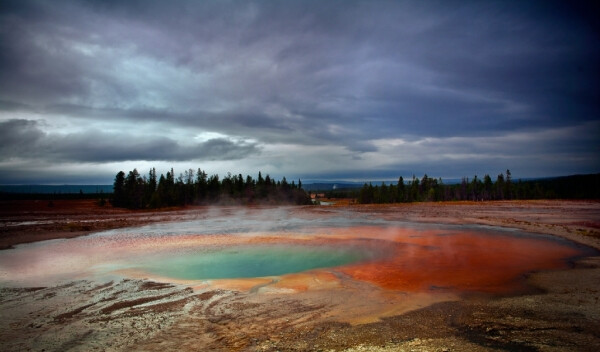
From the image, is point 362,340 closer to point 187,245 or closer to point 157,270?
point 157,270

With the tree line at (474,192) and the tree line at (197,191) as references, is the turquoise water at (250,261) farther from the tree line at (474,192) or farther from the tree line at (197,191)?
the tree line at (474,192)

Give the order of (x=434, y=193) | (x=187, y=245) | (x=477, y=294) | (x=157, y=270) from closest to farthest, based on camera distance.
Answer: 1. (x=477, y=294)
2. (x=157, y=270)
3. (x=187, y=245)
4. (x=434, y=193)

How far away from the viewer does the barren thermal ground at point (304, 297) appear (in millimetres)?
6586

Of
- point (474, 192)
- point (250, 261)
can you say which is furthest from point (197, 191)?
point (474, 192)

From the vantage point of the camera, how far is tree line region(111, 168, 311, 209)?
63.5 metres

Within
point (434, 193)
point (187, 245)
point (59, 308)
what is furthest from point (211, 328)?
point (434, 193)

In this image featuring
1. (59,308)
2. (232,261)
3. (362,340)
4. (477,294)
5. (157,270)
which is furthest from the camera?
(232,261)

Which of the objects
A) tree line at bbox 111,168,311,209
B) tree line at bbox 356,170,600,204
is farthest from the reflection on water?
tree line at bbox 356,170,600,204

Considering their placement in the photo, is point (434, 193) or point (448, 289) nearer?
point (448, 289)

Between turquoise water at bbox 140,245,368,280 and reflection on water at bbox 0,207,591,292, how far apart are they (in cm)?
4

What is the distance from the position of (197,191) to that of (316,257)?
65719 mm

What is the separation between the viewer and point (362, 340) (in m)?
6.44

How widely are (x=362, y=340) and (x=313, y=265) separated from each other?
7.90 meters

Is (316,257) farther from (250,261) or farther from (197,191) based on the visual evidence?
(197,191)
